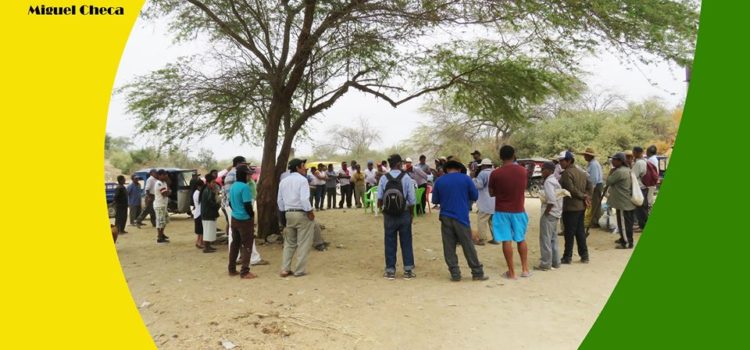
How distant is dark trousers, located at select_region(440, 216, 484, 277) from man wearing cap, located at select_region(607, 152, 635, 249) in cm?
358

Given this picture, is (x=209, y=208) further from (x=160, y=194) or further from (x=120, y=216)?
(x=120, y=216)

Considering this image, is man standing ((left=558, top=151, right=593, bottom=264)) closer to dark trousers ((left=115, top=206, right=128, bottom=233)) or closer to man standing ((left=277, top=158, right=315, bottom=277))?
man standing ((left=277, top=158, right=315, bottom=277))

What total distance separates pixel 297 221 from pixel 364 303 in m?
1.98

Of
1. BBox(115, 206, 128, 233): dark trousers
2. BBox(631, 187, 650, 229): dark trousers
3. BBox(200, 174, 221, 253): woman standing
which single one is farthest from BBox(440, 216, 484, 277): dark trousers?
BBox(115, 206, 128, 233): dark trousers

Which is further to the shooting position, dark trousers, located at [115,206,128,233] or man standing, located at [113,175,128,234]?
dark trousers, located at [115,206,128,233]

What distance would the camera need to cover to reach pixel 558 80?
31.5 feet

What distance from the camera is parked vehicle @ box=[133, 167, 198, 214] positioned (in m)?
15.0

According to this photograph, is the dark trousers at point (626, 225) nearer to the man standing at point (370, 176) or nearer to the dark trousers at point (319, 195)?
the man standing at point (370, 176)

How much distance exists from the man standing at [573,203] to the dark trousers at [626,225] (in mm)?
1355

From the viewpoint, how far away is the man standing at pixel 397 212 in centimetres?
683

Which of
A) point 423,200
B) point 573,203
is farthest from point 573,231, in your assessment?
point 423,200

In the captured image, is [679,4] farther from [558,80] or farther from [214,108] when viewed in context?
[214,108]

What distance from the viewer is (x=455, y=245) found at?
6680mm

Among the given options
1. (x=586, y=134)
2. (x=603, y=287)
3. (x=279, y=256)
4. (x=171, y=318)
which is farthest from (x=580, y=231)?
(x=586, y=134)
